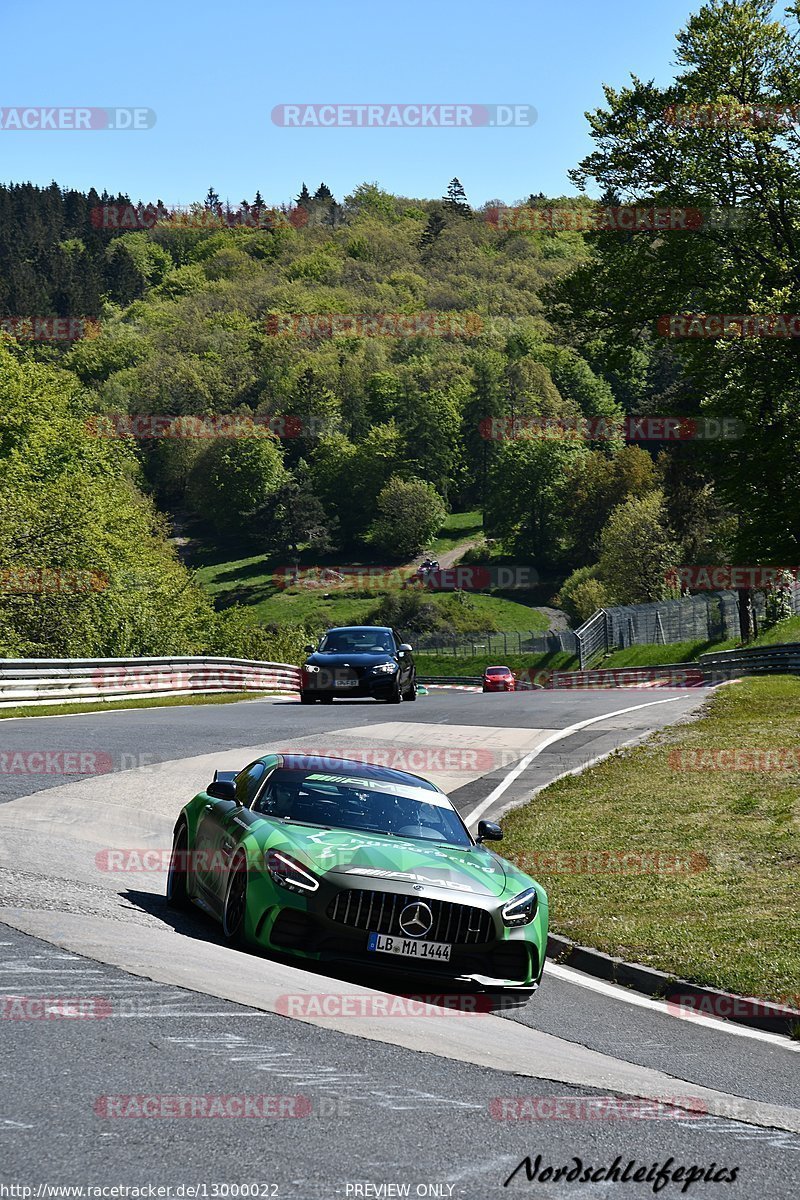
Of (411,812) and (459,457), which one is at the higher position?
(459,457)

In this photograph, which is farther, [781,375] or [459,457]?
[459,457]

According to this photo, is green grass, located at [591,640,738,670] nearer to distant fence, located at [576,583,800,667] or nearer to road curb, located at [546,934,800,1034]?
distant fence, located at [576,583,800,667]

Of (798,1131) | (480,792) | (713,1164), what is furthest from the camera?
(480,792)

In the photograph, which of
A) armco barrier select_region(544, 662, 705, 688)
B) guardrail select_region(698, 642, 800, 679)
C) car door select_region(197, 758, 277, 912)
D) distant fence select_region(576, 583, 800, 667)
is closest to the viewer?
car door select_region(197, 758, 277, 912)

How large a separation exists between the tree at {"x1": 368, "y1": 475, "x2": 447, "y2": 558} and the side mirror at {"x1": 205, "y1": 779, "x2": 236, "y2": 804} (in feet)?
436

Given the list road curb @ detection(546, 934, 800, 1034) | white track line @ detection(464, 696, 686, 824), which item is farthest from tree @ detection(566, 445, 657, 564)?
road curb @ detection(546, 934, 800, 1034)

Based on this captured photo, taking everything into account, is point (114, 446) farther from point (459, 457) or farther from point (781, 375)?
point (459, 457)

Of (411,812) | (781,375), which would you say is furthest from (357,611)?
(411,812)

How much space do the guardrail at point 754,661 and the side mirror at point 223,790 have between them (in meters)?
31.1

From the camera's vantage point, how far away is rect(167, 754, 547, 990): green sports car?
25.8ft

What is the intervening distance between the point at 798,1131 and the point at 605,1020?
2.85m

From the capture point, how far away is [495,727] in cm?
2455

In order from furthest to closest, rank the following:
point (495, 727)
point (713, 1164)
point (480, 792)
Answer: point (495, 727) → point (480, 792) → point (713, 1164)

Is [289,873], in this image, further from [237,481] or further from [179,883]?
[237,481]
